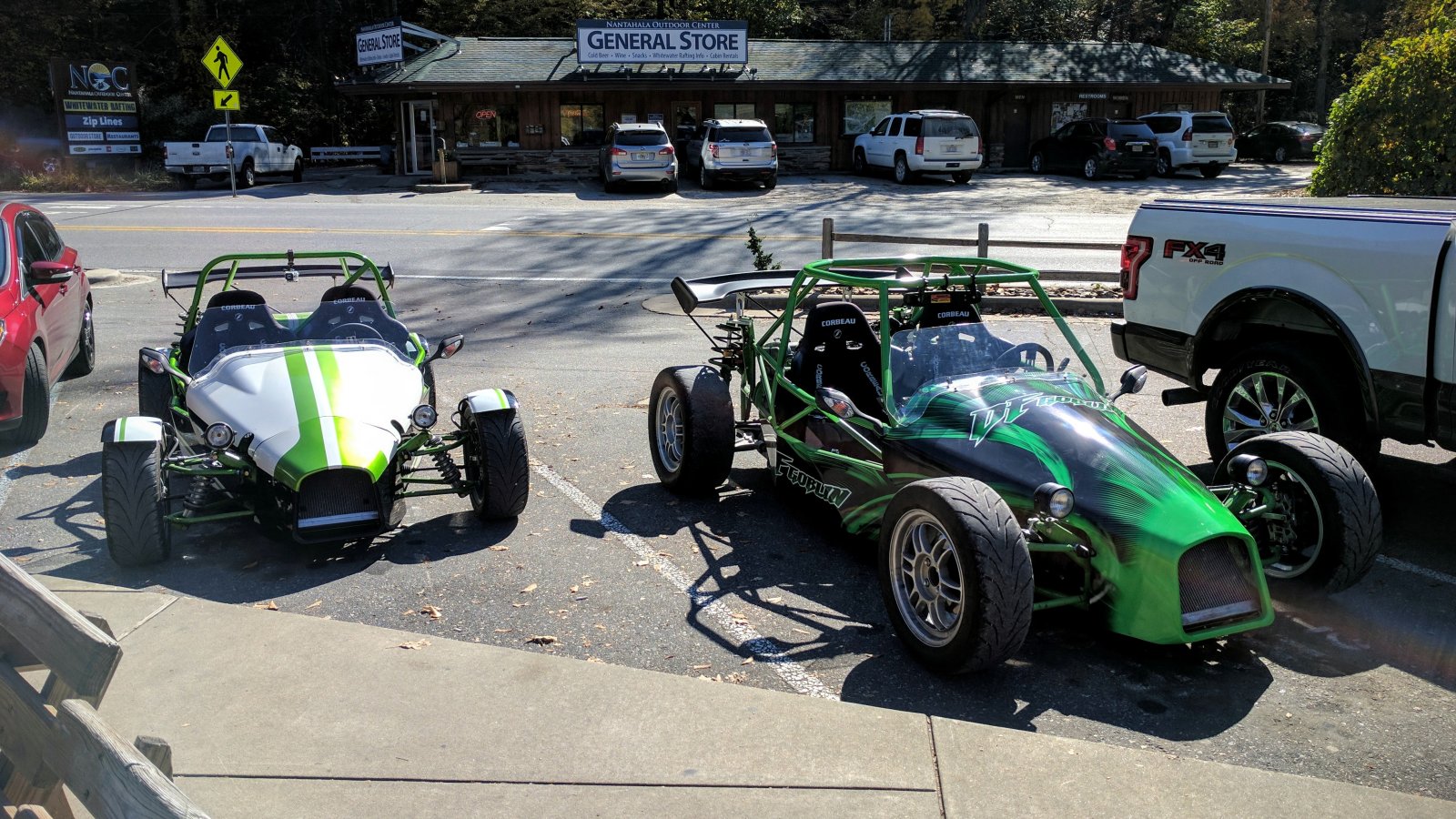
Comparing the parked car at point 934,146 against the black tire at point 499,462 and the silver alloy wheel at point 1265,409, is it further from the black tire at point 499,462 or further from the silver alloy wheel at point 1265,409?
the black tire at point 499,462

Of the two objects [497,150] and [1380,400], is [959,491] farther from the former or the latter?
[497,150]

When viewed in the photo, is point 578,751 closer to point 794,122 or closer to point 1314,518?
point 1314,518

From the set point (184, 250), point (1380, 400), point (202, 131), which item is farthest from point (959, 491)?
point (202, 131)

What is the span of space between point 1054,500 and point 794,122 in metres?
35.2

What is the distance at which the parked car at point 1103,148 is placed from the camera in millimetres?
33281

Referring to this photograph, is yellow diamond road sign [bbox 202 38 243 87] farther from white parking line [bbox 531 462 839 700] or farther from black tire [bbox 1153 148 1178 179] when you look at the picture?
white parking line [bbox 531 462 839 700]

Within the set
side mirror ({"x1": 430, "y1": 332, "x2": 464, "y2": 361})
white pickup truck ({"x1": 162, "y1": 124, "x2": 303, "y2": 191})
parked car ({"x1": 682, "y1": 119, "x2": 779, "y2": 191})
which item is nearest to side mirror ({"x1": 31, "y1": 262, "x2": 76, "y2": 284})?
side mirror ({"x1": 430, "y1": 332, "x2": 464, "y2": 361})

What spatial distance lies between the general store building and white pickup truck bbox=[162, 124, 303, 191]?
2.84 meters

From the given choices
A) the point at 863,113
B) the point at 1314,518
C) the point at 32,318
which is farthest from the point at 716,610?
the point at 863,113

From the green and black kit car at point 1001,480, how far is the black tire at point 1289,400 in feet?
3.76

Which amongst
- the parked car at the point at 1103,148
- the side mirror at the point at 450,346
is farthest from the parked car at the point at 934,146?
the side mirror at the point at 450,346

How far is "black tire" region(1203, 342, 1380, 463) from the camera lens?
22.1 feet

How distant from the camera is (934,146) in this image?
31.9m

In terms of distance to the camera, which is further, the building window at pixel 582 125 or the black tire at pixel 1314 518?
the building window at pixel 582 125
